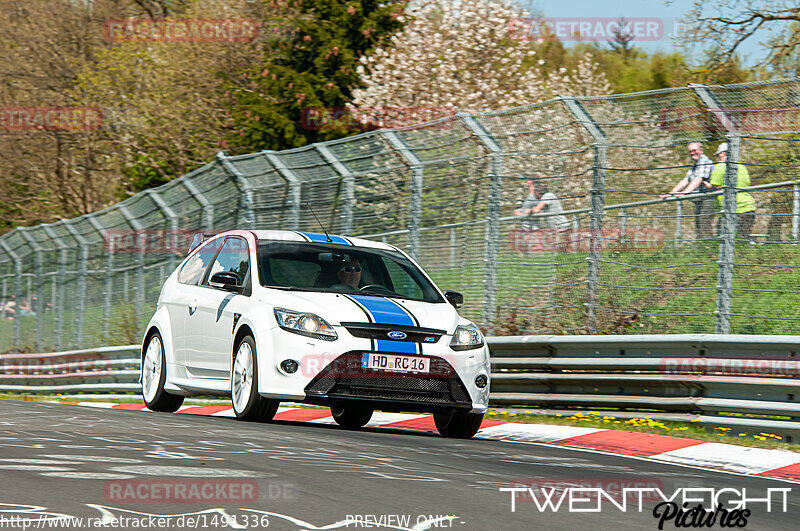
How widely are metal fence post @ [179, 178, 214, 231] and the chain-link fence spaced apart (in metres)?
0.03

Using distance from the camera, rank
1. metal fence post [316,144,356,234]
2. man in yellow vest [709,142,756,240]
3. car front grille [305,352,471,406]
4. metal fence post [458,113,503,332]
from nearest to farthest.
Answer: car front grille [305,352,471,406] < man in yellow vest [709,142,756,240] < metal fence post [458,113,503,332] < metal fence post [316,144,356,234]

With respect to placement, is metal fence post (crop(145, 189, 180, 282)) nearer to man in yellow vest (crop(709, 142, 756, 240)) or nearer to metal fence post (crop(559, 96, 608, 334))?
metal fence post (crop(559, 96, 608, 334))

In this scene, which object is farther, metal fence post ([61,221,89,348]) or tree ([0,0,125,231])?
tree ([0,0,125,231])

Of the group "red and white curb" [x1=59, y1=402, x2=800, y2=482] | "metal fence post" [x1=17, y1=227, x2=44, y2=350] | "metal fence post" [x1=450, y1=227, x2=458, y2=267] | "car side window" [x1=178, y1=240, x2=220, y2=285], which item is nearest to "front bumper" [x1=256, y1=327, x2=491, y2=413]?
"red and white curb" [x1=59, y1=402, x2=800, y2=482]

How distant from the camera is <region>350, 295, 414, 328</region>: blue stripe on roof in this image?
9049mm

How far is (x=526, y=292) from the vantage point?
12.4 meters

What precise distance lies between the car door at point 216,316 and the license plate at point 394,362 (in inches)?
52.4

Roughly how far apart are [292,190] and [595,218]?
5.35m

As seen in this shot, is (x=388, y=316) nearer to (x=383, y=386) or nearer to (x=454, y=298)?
(x=383, y=386)

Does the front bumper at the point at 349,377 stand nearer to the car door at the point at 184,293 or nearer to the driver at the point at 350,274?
the driver at the point at 350,274

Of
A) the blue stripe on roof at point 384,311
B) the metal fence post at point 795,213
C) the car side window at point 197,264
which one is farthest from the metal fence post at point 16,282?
the metal fence post at point 795,213

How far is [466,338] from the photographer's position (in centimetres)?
Result: 939

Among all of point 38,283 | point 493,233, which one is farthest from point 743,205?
point 38,283

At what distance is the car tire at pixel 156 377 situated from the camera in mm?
11398
